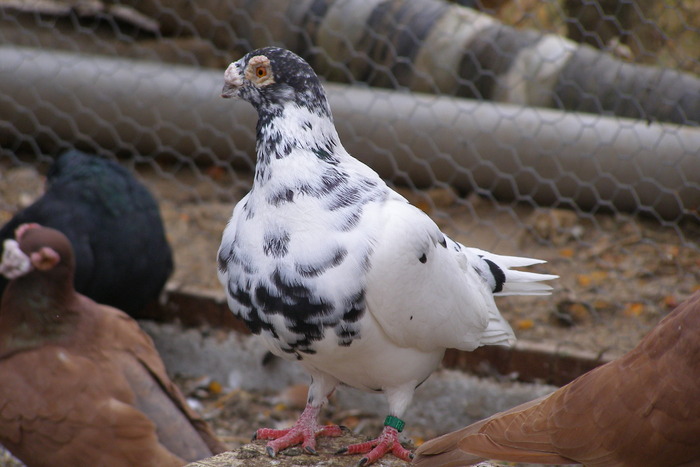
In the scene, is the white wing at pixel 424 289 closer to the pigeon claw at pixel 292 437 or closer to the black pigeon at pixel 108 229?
the pigeon claw at pixel 292 437

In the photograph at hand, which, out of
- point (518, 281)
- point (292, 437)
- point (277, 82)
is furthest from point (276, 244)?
point (518, 281)

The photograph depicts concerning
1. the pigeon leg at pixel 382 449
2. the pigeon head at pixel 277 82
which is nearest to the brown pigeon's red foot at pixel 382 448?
the pigeon leg at pixel 382 449

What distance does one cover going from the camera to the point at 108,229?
3197 millimetres

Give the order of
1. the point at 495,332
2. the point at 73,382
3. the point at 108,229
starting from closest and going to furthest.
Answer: the point at 495,332, the point at 73,382, the point at 108,229

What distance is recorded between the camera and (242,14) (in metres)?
4.00

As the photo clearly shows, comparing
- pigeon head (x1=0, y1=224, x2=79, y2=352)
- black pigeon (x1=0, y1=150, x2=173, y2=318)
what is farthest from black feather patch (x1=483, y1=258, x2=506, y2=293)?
black pigeon (x1=0, y1=150, x2=173, y2=318)

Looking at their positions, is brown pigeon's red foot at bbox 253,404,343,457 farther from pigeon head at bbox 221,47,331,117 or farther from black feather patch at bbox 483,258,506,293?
pigeon head at bbox 221,47,331,117

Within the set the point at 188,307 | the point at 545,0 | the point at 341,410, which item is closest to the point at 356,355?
the point at 341,410

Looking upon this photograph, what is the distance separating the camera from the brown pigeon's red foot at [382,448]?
6.15 feet

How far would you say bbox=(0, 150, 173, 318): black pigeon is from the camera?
3.12 meters

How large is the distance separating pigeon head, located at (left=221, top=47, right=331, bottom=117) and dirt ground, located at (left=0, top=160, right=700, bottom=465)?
146 cm

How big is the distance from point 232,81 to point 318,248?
387 mm

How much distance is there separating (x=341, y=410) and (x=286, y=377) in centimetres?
26

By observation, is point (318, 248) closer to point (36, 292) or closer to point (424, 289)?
point (424, 289)
